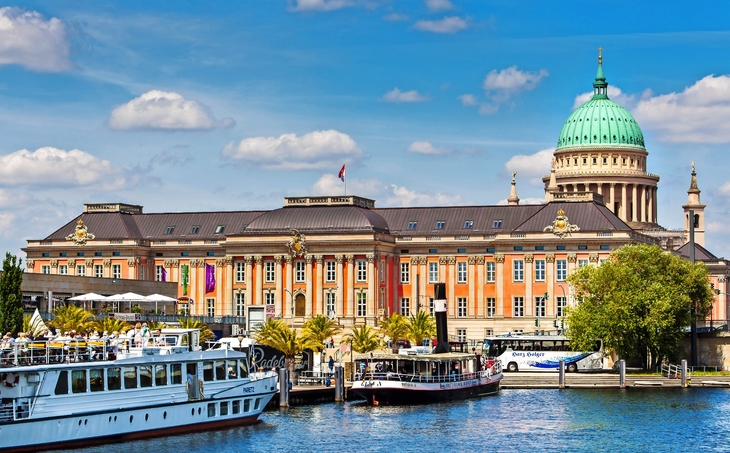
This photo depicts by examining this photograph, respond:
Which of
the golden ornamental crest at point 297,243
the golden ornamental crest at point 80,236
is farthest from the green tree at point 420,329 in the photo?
the golden ornamental crest at point 80,236

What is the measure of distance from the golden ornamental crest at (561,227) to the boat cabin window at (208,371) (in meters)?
90.6

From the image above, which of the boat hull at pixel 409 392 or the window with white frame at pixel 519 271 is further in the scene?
the window with white frame at pixel 519 271

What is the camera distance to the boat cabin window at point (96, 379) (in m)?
80.8

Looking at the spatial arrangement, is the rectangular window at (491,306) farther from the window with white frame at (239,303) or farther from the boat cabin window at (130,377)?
the boat cabin window at (130,377)

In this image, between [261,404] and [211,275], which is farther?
[211,275]

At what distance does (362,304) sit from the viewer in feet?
585

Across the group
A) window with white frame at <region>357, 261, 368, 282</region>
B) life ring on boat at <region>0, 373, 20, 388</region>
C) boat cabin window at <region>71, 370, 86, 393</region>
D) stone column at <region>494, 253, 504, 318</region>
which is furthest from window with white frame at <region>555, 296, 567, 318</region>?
life ring on boat at <region>0, 373, 20, 388</region>

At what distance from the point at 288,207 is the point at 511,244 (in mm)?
28741

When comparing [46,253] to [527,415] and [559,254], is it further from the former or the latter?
[527,415]

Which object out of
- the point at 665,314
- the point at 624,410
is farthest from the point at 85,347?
the point at 665,314

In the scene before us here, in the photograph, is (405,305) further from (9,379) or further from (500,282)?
(9,379)

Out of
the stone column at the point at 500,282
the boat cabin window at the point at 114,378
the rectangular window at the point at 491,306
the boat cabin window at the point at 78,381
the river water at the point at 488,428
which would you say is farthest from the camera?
the rectangular window at the point at 491,306

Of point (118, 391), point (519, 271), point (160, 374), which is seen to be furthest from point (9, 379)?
point (519, 271)

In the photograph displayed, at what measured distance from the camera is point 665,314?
426 ft
